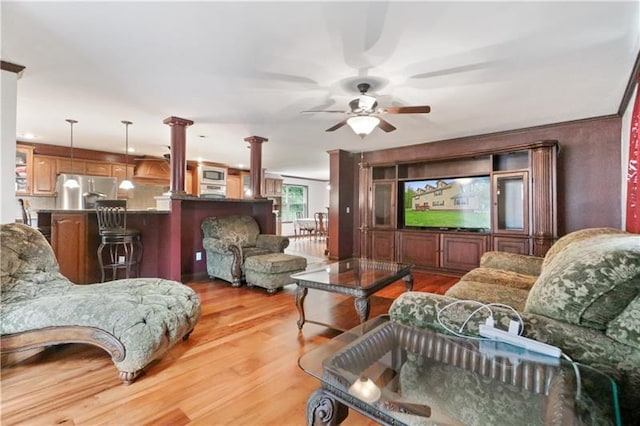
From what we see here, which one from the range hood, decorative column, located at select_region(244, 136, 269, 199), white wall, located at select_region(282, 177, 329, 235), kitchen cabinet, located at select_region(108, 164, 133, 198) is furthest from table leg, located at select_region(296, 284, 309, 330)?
white wall, located at select_region(282, 177, 329, 235)

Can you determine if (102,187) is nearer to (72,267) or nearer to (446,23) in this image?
(72,267)

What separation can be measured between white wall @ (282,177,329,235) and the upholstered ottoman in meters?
7.03

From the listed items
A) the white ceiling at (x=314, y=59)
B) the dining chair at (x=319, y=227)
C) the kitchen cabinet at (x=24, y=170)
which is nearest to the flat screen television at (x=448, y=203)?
the white ceiling at (x=314, y=59)

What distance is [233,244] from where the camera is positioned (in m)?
4.04

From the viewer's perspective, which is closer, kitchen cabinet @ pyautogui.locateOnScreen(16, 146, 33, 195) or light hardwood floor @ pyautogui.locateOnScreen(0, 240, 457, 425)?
light hardwood floor @ pyautogui.locateOnScreen(0, 240, 457, 425)

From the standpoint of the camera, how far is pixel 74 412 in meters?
1.55

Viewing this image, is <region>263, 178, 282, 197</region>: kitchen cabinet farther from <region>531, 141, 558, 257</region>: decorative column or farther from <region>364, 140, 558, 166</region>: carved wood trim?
<region>531, 141, 558, 257</region>: decorative column

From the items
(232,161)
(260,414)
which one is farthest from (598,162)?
(232,161)

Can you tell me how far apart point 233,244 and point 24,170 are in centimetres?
473

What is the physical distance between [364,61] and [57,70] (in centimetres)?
281

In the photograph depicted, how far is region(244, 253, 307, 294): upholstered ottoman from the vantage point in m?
3.72

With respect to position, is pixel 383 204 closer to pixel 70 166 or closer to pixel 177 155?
pixel 177 155

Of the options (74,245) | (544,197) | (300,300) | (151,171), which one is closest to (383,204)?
(544,197)

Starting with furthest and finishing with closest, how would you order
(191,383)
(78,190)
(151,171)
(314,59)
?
(151,171), (78,190), (314,59), (191,383)
